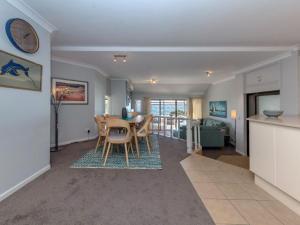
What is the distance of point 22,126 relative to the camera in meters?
2.30

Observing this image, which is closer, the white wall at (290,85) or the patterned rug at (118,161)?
the patterned rug at (118,161)

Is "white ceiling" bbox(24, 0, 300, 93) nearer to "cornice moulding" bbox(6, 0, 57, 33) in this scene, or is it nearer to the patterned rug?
"cornice moulding" bbox(6, 0, 57, 33)

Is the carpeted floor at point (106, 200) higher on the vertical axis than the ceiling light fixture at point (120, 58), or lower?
lower

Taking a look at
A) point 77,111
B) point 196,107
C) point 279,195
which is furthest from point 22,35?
point 196,107

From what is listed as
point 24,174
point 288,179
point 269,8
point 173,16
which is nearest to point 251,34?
point 269,8

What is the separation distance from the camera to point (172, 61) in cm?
474

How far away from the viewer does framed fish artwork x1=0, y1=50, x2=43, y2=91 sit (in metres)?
1.99

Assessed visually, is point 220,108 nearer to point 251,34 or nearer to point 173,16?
point 251,34

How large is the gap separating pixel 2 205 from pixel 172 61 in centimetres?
428

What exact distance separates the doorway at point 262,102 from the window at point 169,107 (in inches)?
222

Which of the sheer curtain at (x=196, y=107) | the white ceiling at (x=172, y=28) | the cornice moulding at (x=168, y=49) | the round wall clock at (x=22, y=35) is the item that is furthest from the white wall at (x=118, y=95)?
the round wall clock at (x=22, y=35)

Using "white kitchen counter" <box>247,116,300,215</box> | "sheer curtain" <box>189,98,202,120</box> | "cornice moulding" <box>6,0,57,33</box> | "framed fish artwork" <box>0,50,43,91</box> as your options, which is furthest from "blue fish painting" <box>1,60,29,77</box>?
"sheer curtain" <box>189,98,202,120</box>

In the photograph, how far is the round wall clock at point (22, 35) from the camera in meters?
2.08

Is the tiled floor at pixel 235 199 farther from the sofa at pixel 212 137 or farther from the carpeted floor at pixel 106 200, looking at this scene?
the sofa at pixel 212 137
